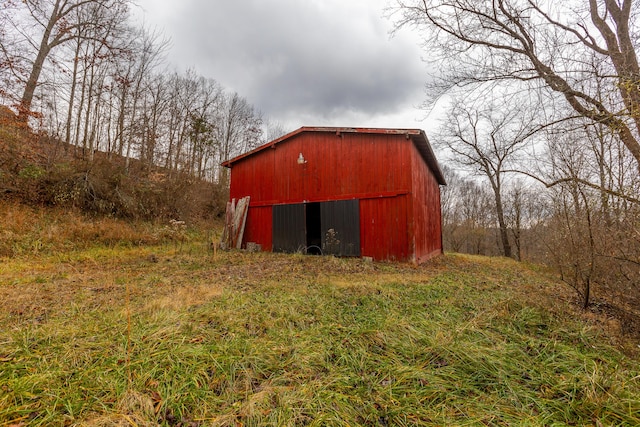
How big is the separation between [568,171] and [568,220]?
938 mm

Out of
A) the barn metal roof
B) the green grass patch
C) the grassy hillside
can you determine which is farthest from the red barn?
the green grass patch

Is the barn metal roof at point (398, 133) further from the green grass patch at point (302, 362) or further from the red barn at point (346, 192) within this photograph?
the green grass patch at point (302, 362)

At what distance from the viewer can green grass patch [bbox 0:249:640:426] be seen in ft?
5.32

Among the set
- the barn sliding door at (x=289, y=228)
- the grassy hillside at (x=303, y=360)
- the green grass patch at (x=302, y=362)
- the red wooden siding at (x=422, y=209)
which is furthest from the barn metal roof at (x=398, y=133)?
A: the green grass patch at (x=302, y=362)

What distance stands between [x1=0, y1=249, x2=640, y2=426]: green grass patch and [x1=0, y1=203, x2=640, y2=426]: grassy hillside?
0.01 metres

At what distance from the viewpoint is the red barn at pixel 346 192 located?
8.30m

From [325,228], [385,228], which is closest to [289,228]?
[325,228]

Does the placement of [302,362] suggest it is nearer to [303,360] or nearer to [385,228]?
Result: [303,360]

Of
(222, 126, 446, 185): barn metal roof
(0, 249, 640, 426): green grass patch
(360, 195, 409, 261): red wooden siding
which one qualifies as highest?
(222, 126, 446, 185): barn metal roof

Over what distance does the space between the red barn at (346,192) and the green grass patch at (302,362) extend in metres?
4.54

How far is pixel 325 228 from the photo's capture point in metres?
9.46

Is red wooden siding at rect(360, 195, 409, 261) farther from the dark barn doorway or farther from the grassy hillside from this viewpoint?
the grassy hillside

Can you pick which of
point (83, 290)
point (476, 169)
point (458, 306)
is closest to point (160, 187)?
point (83, 290)

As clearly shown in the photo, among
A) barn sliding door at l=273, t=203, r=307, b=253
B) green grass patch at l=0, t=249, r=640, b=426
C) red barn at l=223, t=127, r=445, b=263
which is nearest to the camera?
green grass patch at l=0, t=249, r=640, b=426
